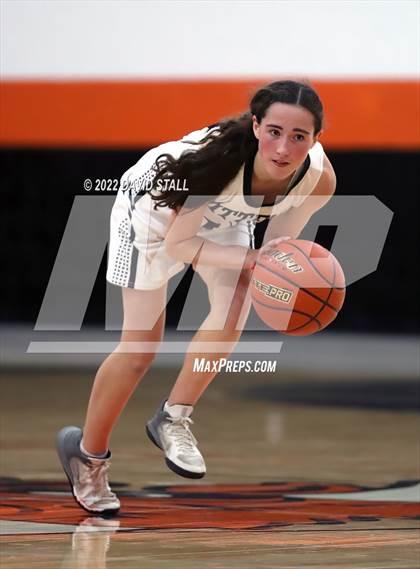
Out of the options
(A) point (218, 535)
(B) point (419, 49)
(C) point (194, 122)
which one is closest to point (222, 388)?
(C) point (194, 122)

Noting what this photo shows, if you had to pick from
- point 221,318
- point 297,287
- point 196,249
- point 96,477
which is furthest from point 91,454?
point 297,287

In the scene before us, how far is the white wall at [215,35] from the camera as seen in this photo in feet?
15.4

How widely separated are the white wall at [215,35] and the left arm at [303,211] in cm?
90

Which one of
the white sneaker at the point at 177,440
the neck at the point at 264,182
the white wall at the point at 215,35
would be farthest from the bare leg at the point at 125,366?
the white wall at the point at 215,35

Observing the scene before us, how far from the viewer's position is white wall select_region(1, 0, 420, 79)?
470cm

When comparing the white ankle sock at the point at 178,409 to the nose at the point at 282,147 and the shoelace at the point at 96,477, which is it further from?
the nose at the point at 282,147

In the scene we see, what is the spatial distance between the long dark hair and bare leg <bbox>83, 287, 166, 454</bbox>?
378 mm

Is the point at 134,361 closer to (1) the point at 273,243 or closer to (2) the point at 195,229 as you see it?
(2) the point at 195,229

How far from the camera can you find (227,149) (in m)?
3.82

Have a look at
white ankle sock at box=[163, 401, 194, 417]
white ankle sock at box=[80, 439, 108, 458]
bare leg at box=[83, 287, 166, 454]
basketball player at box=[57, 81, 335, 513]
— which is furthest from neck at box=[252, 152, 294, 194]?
white ankle sock at box=[80, 439, 108, 458]

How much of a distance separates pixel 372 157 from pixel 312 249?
7783 millimetres

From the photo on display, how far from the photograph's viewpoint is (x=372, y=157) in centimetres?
1146

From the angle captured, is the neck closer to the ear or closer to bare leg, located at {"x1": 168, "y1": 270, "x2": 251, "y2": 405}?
the ear

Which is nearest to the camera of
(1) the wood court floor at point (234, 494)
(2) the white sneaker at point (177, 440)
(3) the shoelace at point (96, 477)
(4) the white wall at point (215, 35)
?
(1) the wood court floor at point (234, 494)
